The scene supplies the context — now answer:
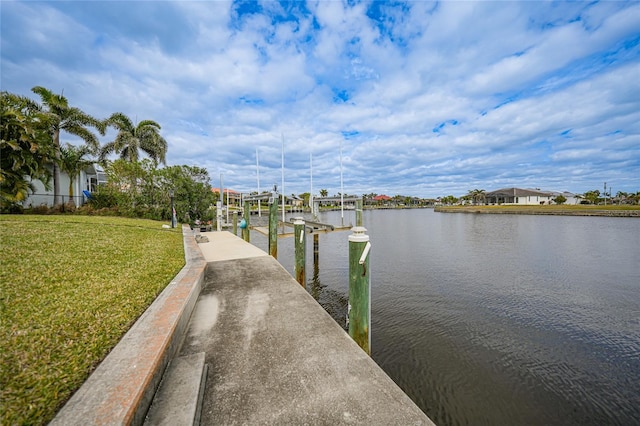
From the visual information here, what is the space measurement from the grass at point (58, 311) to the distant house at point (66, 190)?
17.6 metres

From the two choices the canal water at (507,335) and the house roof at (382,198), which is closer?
the canal water at (507,335)

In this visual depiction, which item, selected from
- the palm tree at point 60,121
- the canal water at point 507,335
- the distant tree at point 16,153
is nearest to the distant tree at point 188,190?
the palm tree at point 60,121

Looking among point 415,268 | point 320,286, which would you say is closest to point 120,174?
point 320,286

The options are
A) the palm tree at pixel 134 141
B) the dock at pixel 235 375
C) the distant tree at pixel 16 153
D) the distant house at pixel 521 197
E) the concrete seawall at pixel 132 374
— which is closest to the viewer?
the concrete seawall at pixel 132 374

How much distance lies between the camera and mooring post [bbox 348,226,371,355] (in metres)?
4.56

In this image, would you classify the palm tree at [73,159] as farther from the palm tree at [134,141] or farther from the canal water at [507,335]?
the canal water at [507,335]

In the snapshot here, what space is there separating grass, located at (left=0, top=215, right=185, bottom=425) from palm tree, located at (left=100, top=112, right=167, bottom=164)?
22.1 metres

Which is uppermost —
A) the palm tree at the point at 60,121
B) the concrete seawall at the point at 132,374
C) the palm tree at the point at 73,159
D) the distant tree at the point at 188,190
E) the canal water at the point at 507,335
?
the palm tree at the point at 60,121

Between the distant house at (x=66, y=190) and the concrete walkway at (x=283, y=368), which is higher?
the distant house at (x=66, y=190)

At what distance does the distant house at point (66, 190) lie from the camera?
19.0m

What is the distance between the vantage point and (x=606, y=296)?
906 centimetres

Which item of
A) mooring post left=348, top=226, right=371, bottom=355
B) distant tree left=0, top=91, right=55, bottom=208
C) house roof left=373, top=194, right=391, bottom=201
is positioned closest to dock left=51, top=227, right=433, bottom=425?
mooring post left=348, top=226, right=371, bottom=355

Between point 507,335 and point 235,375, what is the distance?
22.2 feet

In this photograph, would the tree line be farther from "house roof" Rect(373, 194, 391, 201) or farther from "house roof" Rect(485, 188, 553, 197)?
"house roof" Rect(373, 194, 391, 201)
